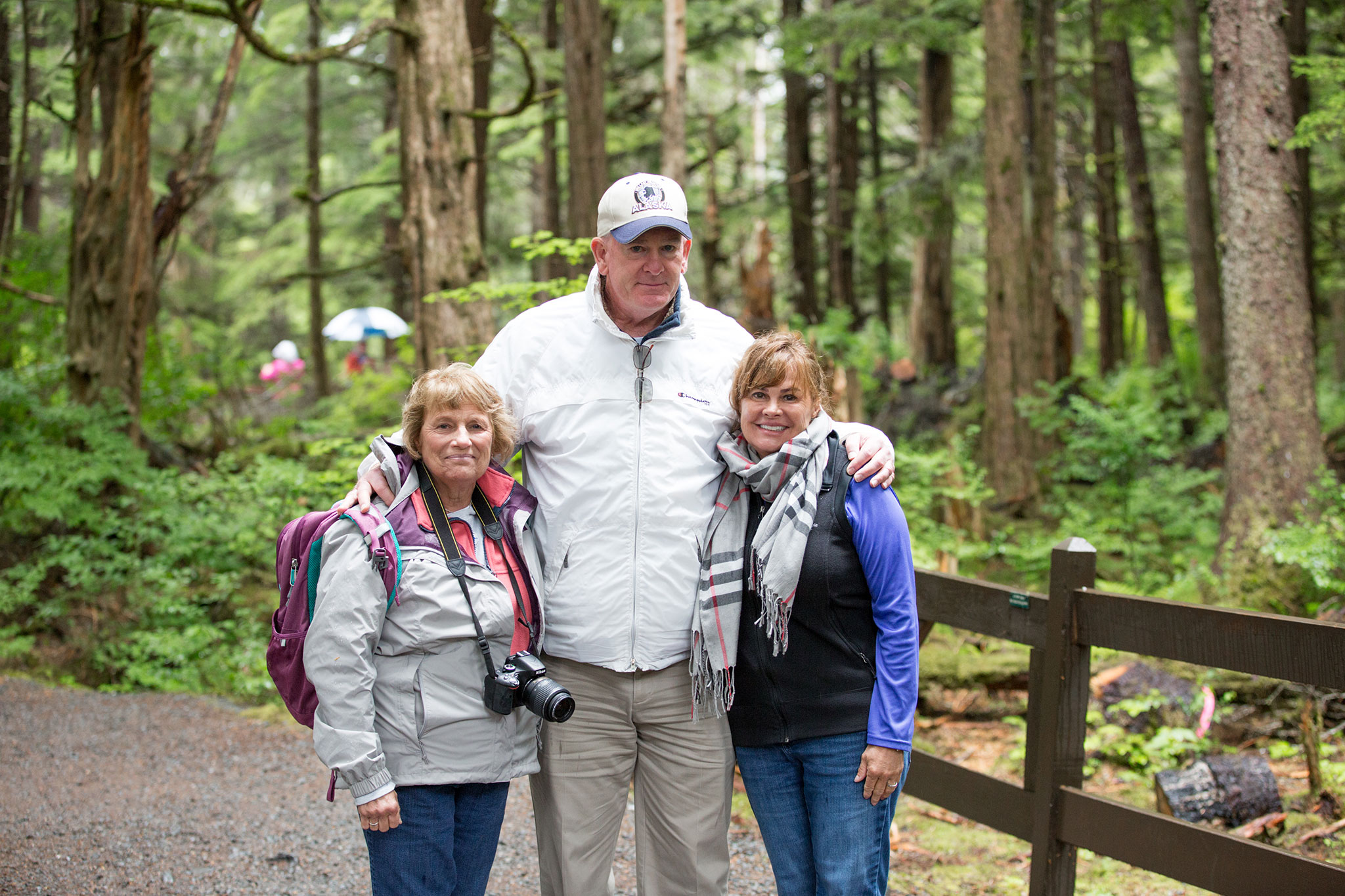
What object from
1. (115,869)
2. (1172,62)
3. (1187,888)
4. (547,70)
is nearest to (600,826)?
(115,869)

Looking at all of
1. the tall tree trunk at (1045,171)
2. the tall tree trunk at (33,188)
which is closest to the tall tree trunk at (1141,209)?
the tall tree trunk at (1045,171)

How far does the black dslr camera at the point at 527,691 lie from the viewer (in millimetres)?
2529

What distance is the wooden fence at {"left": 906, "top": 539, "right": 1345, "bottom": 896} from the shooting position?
119 inches

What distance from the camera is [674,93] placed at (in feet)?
44.7

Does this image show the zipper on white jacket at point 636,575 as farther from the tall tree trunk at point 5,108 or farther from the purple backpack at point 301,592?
the tall tree trunk at point 5,108

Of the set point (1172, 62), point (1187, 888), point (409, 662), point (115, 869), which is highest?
point (1172, 62)

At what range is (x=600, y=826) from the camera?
289cm

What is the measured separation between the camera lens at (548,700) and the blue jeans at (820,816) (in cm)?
53

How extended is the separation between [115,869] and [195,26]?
1361 cm

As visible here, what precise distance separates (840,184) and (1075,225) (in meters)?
5.82

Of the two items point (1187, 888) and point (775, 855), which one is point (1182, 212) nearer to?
point (1187, 888)

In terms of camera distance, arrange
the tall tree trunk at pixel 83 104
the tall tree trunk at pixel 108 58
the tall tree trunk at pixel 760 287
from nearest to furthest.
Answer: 1. the tall tree trunk at pixel 108 58
2. the tall tree trunk at pixel 83 104
3. the tall tree trunk at pixel 760 287

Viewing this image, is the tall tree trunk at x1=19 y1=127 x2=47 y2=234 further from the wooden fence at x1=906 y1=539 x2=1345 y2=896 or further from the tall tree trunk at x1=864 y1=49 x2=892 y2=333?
the wooden fence at x1=906 y1=539 x2=1345 y2=896

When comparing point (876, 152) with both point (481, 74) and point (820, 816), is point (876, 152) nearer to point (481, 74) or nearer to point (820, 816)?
point (481, 74)
